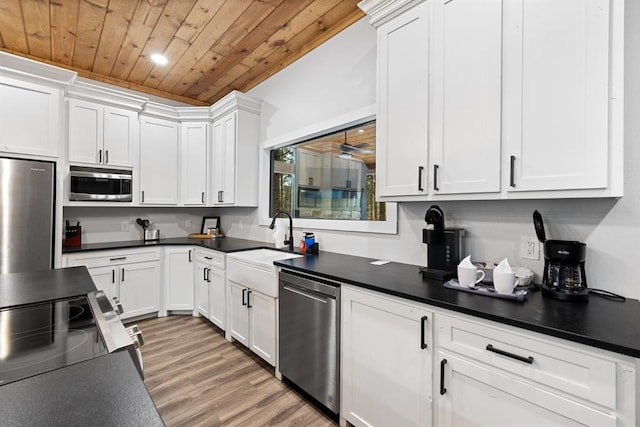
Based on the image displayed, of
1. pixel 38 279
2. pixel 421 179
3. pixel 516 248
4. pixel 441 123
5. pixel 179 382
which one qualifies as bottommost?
pixel 179 382

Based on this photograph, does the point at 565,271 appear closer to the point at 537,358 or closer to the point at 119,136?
the point at 537,358

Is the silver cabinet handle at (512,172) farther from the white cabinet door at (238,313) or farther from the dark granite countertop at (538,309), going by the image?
the white cabinet door at (238,313)

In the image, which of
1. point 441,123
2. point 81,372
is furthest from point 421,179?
point 81,372

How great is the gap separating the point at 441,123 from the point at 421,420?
152 centimetres

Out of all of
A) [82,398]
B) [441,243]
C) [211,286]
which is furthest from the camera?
[211,286]

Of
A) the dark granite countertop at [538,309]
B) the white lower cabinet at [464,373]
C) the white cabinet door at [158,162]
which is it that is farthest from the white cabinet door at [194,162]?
Answer: the white lower cabinet at [464,373]

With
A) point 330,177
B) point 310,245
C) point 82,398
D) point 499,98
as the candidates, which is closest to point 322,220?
point 310,245

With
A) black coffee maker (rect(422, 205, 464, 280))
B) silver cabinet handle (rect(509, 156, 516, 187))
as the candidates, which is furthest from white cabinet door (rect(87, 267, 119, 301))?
silver cabinet handle (rect(509, 156, 516, 187))

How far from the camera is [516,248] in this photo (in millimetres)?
1657

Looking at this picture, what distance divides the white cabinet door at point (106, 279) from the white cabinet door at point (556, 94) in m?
3.65

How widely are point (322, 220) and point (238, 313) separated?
3.81 feet

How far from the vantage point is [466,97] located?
1567 mm

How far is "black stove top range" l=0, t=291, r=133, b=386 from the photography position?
0.74 meters

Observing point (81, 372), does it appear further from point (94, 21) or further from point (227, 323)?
point (94, 21)
